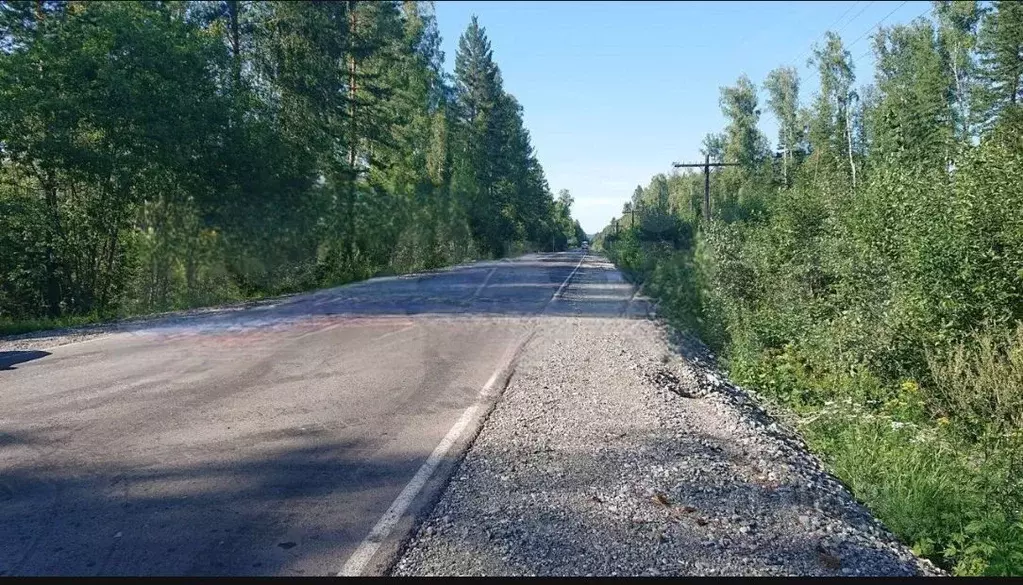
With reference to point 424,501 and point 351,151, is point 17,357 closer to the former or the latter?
point 424,501

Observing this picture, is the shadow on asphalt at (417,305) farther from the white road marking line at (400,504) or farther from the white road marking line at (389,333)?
the white road marking line at (400,504)

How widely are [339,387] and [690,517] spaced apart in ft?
17.0

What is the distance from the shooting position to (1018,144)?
461 inches

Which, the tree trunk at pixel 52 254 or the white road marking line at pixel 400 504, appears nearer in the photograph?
the white road marking line at pixel 400 504

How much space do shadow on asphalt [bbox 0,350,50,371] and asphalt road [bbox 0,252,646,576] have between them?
0.18 ft

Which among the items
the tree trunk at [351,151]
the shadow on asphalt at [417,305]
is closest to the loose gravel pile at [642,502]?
the shadow on asphalt at [417,305]

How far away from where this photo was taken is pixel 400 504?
4.77 metres

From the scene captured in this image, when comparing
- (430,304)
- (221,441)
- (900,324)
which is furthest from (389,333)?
(900,324)

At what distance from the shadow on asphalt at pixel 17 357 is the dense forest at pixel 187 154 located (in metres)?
3.83

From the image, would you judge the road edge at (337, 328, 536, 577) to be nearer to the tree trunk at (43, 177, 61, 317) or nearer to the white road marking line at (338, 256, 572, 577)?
the white road marking line at (338, 256, 572, 577)

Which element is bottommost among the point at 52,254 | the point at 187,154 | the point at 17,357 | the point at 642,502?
the point at 642,502

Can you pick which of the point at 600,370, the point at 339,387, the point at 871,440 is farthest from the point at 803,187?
the point at 339,387

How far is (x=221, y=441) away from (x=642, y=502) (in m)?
3.70

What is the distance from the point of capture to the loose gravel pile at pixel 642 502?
13.0 ft
